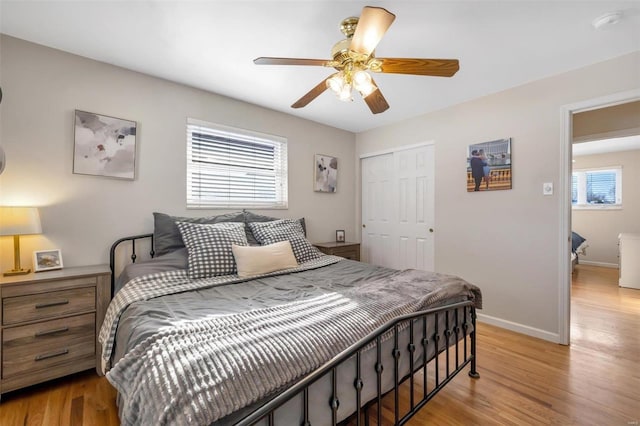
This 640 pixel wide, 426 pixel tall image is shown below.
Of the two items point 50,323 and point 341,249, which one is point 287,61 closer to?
point 50,323

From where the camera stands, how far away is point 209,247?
2.19m

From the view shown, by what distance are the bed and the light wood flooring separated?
21cm

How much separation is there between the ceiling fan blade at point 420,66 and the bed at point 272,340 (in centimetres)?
134

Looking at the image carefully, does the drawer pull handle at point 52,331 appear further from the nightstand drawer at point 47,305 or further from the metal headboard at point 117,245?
the metal headboard at point 117,245

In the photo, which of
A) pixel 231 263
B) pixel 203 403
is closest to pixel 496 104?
pixel 231 263

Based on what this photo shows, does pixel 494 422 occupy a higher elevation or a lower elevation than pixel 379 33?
lower

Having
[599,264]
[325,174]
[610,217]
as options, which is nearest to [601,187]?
[610,217]

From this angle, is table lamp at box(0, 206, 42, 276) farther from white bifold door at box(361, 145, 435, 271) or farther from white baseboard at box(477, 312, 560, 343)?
white baseboard at box(477, 312, 560, 343)

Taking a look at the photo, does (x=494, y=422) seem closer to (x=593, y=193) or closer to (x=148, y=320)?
(x=148, y=320)

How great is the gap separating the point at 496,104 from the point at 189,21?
292 centimetres

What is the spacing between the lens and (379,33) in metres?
1.43

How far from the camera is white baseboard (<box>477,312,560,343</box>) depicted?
2.55 metres

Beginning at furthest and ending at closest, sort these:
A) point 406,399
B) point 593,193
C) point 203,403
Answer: point 593,193, point 406,399, point 203,403

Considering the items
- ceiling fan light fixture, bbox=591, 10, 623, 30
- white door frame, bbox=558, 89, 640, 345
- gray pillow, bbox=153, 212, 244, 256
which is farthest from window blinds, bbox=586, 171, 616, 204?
gray pillow, bbox=153, 212, 244, 256
